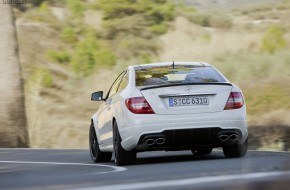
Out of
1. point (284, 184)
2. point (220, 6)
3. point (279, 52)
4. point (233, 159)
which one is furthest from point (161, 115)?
point (220, 6)

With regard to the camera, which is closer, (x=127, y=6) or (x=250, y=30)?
(x=250, y=30)

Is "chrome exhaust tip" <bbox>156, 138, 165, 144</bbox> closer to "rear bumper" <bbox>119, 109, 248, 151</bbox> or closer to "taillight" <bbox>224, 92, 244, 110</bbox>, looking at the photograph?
"rear bumper" <bbox>119, 109, 248, 151</bbox>

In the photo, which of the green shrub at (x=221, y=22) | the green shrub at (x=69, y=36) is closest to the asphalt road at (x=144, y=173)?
the green shrub at (x=69, y=36)

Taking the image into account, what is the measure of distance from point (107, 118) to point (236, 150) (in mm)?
1991

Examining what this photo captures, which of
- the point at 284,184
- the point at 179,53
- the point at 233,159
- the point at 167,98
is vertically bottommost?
the point at 179,53

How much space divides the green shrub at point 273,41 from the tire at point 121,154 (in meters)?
29.7

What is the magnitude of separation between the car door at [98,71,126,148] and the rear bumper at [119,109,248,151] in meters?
0.96

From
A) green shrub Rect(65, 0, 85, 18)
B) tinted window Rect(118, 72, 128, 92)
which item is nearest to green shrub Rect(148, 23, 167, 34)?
green shrub Rect(65, 0, 85, 18)

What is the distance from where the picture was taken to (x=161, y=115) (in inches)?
504

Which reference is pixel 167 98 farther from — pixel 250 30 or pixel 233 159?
pixel 250 30

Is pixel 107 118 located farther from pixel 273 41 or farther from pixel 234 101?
pixel 273 41

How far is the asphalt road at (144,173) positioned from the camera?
6457mm

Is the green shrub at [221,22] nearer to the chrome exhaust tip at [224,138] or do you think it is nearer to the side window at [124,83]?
the side window at [124,83]

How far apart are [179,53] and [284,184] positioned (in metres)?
41.2
